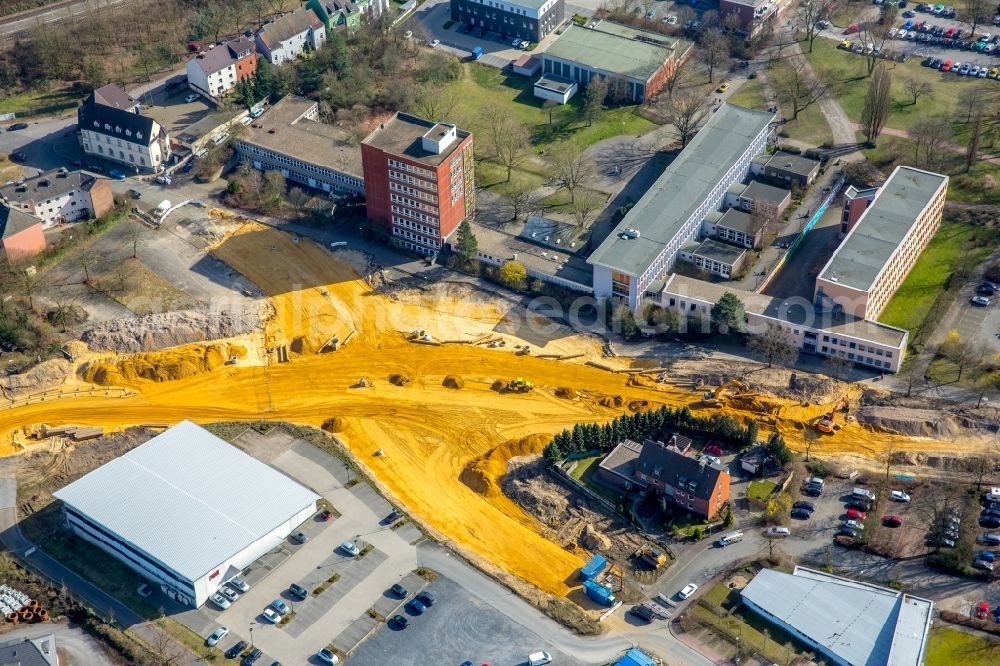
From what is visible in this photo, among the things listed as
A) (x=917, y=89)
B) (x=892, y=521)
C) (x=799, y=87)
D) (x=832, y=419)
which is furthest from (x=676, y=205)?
(x=917, y=89)

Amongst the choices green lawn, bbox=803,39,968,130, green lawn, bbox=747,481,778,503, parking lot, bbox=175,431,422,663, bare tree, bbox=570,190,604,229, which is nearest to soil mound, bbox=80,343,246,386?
parking lot, bbox=175,431,422,663

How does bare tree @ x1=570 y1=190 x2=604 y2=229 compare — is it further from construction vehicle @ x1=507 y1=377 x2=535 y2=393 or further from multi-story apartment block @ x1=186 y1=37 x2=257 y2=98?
multi-story apartment block @ x1=186 y1=37 x2=257 y2=98

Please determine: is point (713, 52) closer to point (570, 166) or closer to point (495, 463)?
point (570, 166)

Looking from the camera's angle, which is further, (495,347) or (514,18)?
(514,18)

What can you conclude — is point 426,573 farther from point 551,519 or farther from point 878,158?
point 878,158

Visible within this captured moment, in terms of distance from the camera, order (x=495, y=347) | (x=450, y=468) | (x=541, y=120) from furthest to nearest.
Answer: (x=541, y=120)
(x=495, y=347)
(x=450, y=468)

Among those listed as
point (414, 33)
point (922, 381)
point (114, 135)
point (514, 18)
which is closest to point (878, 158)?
point (922, 381)

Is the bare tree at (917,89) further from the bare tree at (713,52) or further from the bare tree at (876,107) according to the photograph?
the bare tree at (713,52)
